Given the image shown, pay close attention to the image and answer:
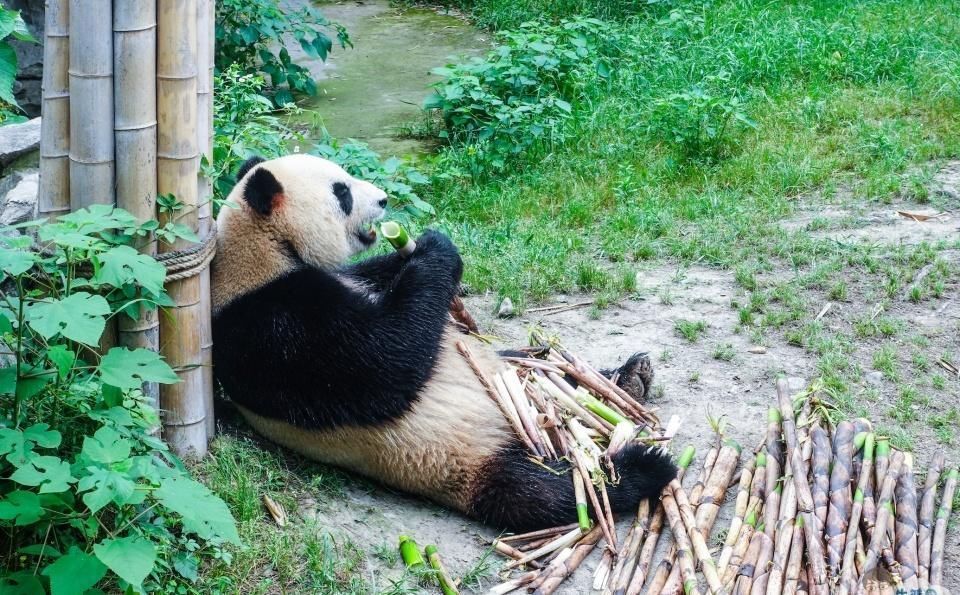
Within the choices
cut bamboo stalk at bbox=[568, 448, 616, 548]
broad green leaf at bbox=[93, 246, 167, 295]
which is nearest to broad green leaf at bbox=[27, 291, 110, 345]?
broad green leaf at bbox=[93, 246, 167, 295]

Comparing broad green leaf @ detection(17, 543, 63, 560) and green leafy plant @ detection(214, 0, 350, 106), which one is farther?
green leafy plant @ detection(214, 0, 350, 106)

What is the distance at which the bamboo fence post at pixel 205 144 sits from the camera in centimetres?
362

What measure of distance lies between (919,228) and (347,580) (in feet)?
14.3

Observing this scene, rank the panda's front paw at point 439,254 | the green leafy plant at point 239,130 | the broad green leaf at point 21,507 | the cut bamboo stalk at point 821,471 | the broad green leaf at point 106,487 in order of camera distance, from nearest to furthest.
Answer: the broad green leaf at point 106,487 → the broad green leaf at point 21,507 → the cut bamboo stalk at point 821,471 → the panda's front paw at point 439,254 → the green leafy plant at point 239,130

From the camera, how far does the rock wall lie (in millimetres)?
8164

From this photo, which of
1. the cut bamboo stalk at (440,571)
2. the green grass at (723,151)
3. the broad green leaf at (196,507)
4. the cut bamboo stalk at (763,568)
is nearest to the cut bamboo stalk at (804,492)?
the cut bamboo stalk at (763,568)

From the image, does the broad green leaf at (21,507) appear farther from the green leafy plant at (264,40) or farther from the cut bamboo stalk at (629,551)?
the green leafy plant at (264,40)

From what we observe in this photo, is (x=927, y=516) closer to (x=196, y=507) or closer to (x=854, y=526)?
(x=854, y=526)

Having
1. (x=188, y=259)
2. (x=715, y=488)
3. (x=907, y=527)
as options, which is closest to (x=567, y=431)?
(x=715, y=488)

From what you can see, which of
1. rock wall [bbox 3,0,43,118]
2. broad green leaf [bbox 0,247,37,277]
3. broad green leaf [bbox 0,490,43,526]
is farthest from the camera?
rock wall [bbox 3,0,43,118]

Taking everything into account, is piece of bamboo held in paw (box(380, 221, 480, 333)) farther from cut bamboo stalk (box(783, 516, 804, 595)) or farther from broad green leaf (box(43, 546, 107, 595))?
broad green leaf (box(43, 546, 107, 595))

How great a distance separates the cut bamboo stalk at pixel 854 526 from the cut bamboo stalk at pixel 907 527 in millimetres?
118

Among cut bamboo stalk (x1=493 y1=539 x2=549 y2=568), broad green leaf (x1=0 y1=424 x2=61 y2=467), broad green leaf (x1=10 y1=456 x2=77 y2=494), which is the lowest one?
cut bamboo stalk (x1=493 y1=539 x2=549 y2=568)

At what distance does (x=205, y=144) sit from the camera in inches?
146
